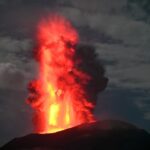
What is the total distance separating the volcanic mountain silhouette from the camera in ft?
594

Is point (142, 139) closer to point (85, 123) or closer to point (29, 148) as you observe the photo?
point (85, 123)

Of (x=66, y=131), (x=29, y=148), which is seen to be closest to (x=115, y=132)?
(x=66, y=131)

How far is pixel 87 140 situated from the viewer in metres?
186

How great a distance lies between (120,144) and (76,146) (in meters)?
20.4

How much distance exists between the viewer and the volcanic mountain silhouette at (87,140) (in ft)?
594

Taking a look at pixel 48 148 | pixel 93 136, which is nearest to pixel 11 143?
pixel 48 148

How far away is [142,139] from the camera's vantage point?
191375 millimetres

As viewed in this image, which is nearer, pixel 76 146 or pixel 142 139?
pixel 76 146

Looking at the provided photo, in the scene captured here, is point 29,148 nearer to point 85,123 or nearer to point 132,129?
point 85,123

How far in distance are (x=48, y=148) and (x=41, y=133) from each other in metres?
19.3

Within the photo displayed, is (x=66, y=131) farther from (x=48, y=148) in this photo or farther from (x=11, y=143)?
(x=11, y=143)

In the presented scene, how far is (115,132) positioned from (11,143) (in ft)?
161

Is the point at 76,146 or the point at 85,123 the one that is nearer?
the point at 76,146

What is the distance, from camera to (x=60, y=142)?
18112cm
